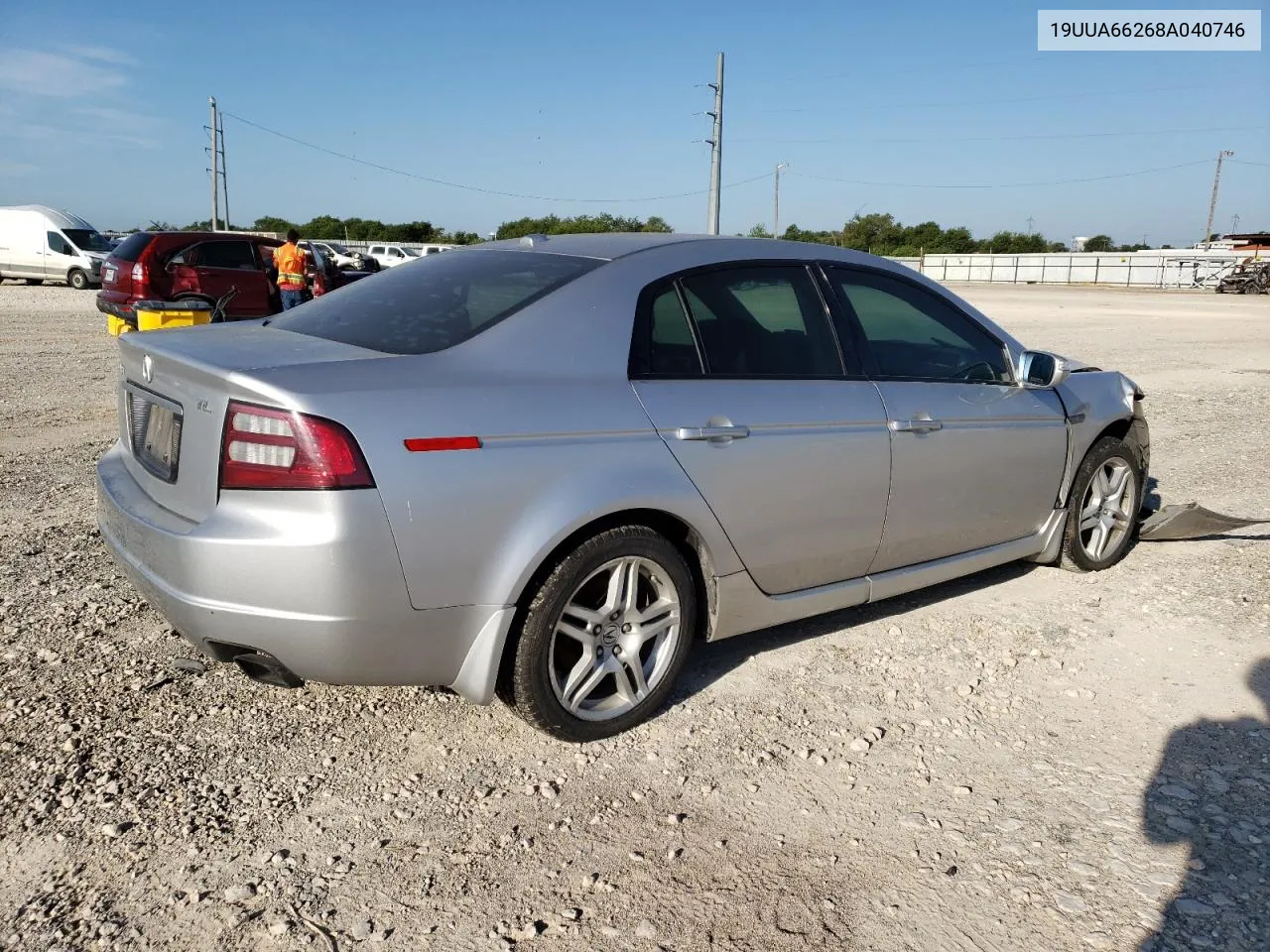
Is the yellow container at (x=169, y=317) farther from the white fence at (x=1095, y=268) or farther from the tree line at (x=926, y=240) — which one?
the tree line at (x=926, y=240)

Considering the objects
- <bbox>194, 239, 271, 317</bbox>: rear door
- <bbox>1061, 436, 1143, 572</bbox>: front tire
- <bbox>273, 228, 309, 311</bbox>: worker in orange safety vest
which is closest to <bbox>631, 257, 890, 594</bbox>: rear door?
<bbox>1061, 436, 1143, 572</bbox>: front tire

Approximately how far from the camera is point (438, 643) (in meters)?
2.88

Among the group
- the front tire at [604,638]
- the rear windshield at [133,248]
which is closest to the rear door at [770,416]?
the front tire at [604,638]

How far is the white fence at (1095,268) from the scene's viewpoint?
53375mm

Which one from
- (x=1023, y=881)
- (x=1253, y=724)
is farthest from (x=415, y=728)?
(x=1253, y=724)

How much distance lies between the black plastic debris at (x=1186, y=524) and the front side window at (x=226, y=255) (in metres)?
13.2

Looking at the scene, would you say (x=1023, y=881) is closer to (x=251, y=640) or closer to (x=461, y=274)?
(x=251, y=640)

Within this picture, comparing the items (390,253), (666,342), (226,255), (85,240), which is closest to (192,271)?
(226,255)

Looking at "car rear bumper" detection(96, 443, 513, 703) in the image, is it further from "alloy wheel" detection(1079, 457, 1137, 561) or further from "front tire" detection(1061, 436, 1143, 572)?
"alloy wheel" detection(1079, 457, 1137, 561)

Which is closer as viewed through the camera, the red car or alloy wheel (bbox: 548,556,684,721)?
alloy wheel (bbox: 548,556,684,721)

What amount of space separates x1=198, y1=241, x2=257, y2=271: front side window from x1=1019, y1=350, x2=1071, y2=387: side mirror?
43.0ft

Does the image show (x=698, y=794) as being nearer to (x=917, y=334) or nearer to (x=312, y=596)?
(x=312, y=596)

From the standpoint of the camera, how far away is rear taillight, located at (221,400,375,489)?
2.65m

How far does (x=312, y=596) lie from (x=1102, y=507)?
4.03 metres
